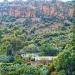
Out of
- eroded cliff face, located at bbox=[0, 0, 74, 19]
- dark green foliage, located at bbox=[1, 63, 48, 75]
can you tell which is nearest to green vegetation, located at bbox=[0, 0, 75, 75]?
dark green foliage, located at bbox=[1, 63, 48, 75]

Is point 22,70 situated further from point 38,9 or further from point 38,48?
point 38,9

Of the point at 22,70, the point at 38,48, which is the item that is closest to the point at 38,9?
the point at 38,48

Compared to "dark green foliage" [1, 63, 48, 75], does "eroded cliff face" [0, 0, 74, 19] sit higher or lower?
lower

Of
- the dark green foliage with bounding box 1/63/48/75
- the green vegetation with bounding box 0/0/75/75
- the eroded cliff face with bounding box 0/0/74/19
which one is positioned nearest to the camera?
the dark green foliage with bounding box 1/63/48/75

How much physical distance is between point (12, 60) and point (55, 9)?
112 ft

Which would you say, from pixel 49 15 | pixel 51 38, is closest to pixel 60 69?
pixel 51 38

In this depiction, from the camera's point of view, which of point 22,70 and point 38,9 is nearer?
point 22,70

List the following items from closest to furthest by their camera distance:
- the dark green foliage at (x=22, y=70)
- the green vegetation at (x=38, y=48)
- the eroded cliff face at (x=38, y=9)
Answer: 1. the dark green foliage at (x=22, y=70)
2. the green vegetation at (x=38, y=48)
3. the eroded cliff face at (x=38, y=9)

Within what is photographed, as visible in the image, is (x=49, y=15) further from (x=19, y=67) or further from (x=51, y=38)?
(x=19, y=67)

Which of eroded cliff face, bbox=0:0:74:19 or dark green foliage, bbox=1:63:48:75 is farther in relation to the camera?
eroded cliff face, bbox=0:0:74:19

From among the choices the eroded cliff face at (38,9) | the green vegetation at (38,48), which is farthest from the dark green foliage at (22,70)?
the eroded cliff face at (38,9)

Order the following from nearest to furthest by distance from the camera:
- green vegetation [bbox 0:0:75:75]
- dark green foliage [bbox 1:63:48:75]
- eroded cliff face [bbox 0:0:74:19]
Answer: dark green foliage [bbox 1:63:48:75], green vegetation [bbox 0:0:75:75], eroded cliff face [bbox 0:0:74:19]

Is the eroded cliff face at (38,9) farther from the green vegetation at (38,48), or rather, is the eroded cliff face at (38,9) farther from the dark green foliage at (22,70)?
the dark green foliage at (22,70)

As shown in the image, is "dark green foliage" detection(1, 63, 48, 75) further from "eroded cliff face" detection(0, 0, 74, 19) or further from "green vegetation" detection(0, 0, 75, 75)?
"eroded cliff face" detection(0, 0, 74, 19)
